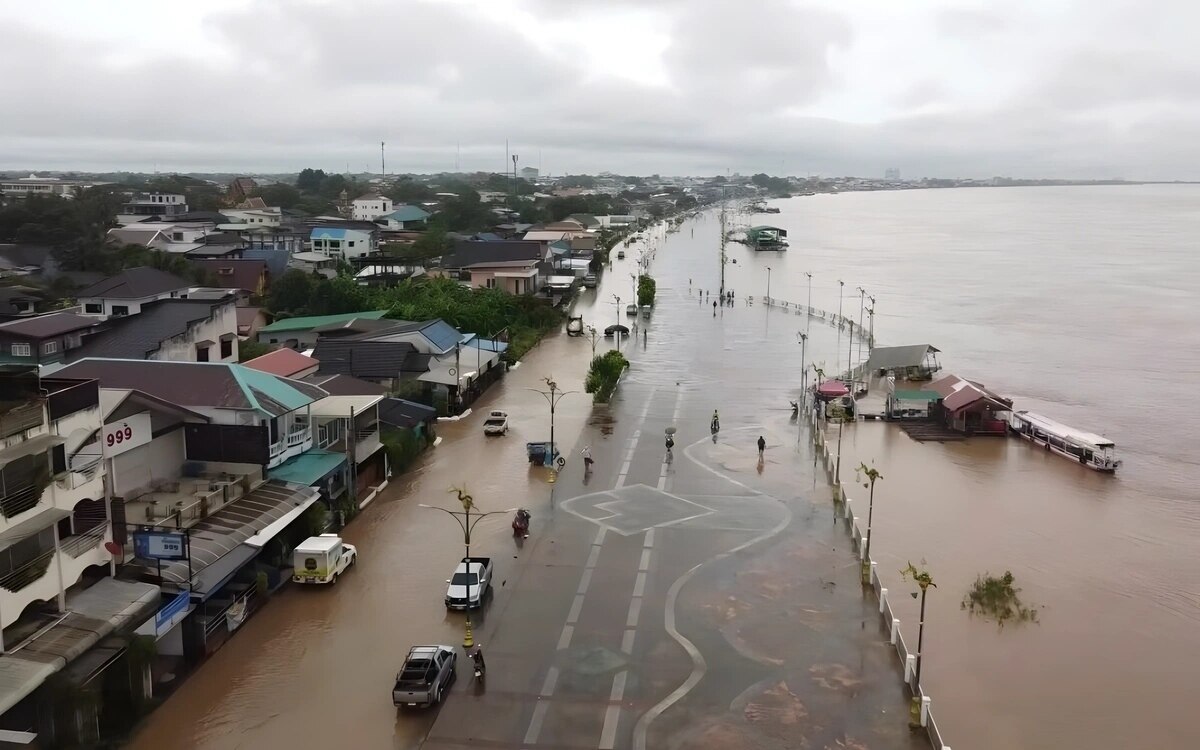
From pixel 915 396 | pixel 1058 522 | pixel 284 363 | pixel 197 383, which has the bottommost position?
pixel 1058 522

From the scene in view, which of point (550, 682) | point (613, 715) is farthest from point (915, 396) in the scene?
point (613, 715)

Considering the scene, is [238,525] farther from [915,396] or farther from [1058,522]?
[915,396]

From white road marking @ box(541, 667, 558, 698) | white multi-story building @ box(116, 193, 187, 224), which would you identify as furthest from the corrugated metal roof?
white multi-story building @ box(116, 193, 187, 224)

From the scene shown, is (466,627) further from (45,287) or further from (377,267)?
(377,267)

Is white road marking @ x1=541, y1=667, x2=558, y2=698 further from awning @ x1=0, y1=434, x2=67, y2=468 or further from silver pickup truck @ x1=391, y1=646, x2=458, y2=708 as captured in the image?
awning @ x1=0, y1=434, x2=67, y2=468

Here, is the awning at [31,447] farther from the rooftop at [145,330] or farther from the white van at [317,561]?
the rooftop at [145,330]

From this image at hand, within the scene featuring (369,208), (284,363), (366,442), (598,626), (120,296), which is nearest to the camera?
(598,626)

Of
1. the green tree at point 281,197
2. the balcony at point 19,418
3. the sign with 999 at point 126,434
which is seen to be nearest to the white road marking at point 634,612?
the sign with 999 at point 126,434

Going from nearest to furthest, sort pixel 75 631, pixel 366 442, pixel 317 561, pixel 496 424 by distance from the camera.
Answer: pixel 75 631, pixel 317 561, pixel 366 442, pixel 496 424
